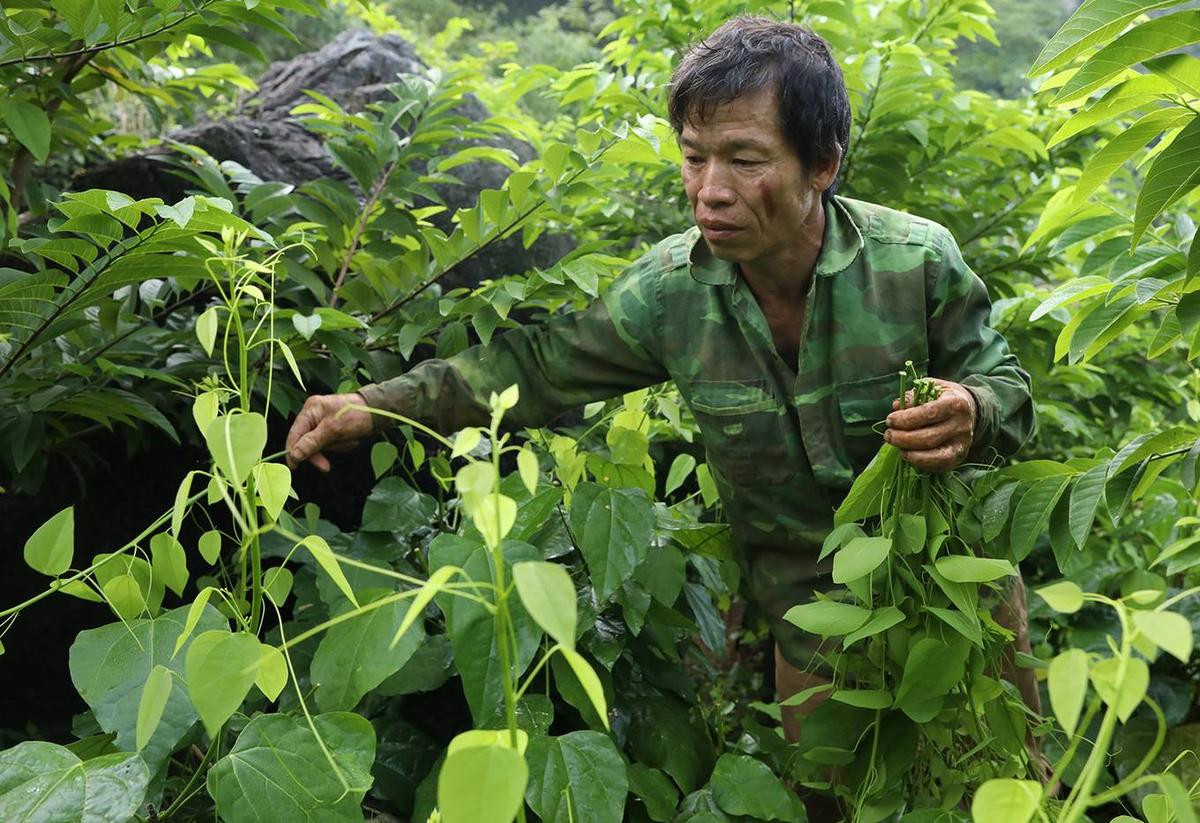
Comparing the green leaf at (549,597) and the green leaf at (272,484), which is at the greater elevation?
the green leaf at (549,597)

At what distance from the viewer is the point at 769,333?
1924 mm

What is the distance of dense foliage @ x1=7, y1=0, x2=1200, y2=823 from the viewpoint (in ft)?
3.58

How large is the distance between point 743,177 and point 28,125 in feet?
3.79

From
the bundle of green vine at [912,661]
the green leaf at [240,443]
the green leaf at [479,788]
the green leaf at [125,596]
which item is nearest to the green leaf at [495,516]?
the green leaf at [479,788]

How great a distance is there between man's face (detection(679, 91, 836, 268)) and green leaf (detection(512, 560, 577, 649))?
111 centimetres

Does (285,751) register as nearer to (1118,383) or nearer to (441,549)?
(441,549)

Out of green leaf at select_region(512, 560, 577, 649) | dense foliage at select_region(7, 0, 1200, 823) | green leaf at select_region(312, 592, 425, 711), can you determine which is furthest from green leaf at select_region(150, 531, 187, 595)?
green leaf at select_region(512, 560, 577, 649)

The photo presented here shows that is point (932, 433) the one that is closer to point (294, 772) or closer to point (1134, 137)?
point (1134, 137)

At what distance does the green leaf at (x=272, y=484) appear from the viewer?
3.61 feet

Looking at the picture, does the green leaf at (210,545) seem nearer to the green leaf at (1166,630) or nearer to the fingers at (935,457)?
the fingers at (935,457)

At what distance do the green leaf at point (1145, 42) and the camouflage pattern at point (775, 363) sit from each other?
68 cm

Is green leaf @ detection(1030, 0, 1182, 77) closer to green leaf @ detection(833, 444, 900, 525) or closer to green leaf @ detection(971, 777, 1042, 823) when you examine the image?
green leaf @ detection(833, 444, 900, 525)

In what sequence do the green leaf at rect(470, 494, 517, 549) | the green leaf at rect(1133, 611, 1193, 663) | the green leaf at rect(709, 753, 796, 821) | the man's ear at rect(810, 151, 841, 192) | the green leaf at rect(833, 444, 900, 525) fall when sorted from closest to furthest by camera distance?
the green leaf at rect(1133, 611, 1193, 663)
the green leaf at rect(470, 494, 517, 549)
the green leaf at rect(833, 444, 900, 525)
the green leaf at rect(709, 753, 796, 821)
the man's ear at rect(810, 151, 841, 192)

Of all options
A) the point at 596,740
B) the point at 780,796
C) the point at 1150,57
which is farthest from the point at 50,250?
the point at 1150,57
